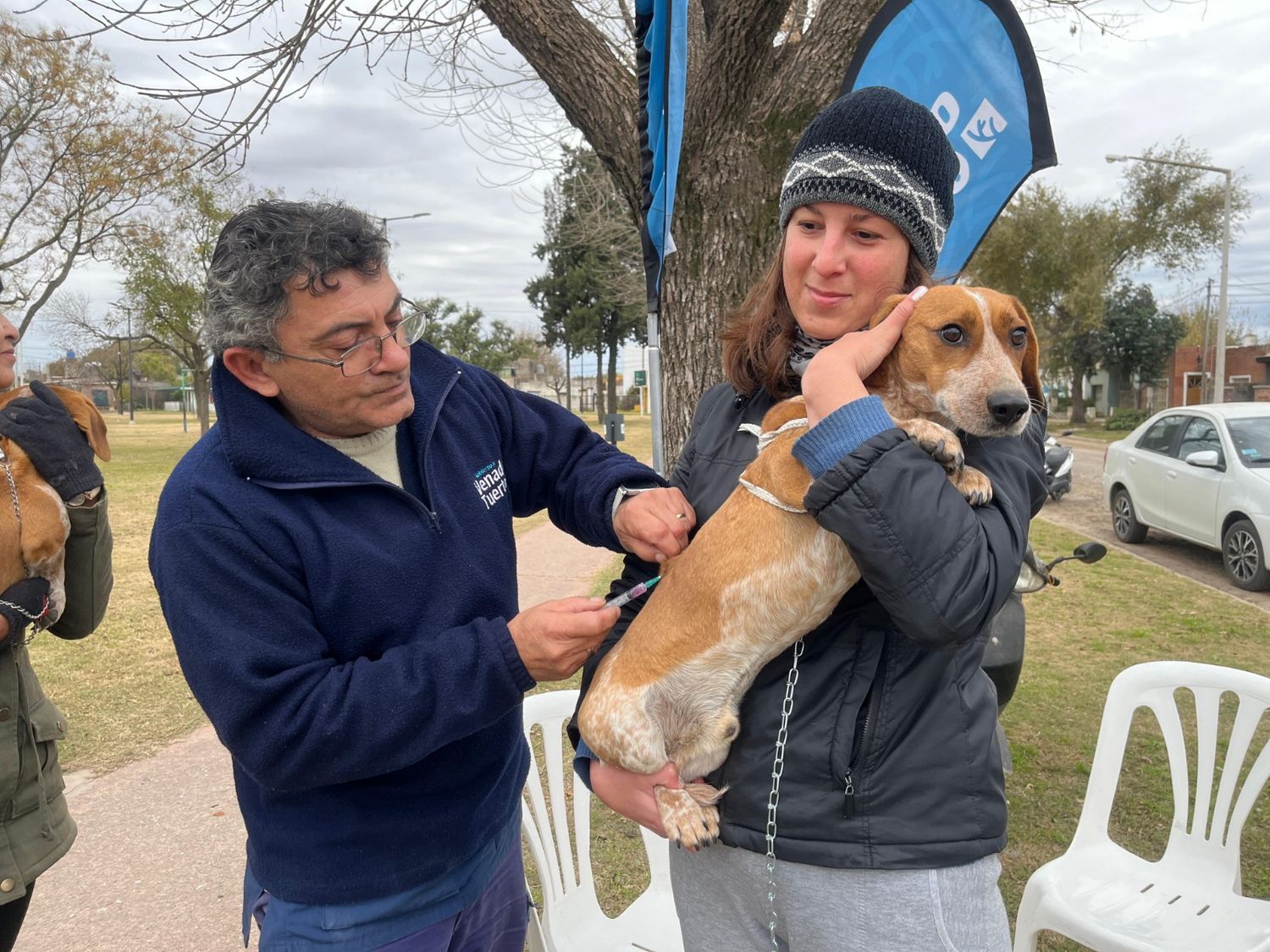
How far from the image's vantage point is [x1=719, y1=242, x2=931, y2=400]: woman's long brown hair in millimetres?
1831

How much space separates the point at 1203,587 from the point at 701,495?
382 inches

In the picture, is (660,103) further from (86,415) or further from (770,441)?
(86,415)

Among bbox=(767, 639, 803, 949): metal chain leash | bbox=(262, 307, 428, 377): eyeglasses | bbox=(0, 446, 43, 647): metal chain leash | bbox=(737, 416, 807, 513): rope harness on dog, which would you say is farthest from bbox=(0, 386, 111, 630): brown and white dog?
bbox=(767, 639, 803, 949): metal chain leash

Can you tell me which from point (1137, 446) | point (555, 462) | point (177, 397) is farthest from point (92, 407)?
point (177, 397)

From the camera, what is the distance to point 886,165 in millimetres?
1675

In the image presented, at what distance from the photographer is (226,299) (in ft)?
5.98

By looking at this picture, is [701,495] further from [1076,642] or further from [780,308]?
[1076,642]

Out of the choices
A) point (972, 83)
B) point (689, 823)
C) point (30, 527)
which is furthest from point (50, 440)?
point (972, 83)

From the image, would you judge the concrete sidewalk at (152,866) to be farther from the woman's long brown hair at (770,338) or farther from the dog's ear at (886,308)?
the dog's ear at (886,308)

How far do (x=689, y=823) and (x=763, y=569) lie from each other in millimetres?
545

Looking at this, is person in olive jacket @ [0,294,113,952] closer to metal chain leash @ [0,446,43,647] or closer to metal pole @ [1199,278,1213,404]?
metal chain leash @ [0,446,43,647]

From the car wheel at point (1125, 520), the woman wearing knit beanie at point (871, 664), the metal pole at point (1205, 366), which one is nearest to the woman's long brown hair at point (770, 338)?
the woman wearing knit beanie at point (871, 664)

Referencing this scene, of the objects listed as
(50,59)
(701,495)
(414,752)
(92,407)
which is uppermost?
(50,59)

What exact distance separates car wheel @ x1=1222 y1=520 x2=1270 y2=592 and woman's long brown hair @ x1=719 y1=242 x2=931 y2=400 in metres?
9.38
